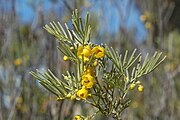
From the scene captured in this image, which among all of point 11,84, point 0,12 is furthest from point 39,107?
point 0,12

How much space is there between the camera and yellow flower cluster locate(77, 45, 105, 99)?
544 millimetres

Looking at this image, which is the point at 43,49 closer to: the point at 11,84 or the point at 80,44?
the point at 11,84

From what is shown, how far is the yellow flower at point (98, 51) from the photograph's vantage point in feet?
1.82

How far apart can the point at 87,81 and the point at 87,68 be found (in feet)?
0.09

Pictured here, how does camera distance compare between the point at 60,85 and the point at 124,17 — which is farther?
the point at 124,17

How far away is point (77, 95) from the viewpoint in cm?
56

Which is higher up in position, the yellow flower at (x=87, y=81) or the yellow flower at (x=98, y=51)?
the yellow flower at (x=98, y=51)

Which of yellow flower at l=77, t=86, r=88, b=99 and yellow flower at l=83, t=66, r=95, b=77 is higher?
yellow flower at l=83, t=66, r=95, b=77

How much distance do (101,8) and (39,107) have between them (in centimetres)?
58

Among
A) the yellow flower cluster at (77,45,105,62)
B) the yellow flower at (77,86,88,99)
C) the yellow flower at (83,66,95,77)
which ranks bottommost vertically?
the yellow flower at (77,86,88,99)

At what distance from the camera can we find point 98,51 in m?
0.56

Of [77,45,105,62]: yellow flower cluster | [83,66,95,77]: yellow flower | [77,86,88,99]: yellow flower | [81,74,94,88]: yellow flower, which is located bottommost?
[77,86,88,99]: yellow flower

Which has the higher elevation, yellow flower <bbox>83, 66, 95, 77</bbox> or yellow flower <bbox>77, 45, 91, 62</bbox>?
yellow flower <bbox>77, 45, 91, 62</bbox>

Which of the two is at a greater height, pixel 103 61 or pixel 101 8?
pixel 101 8
